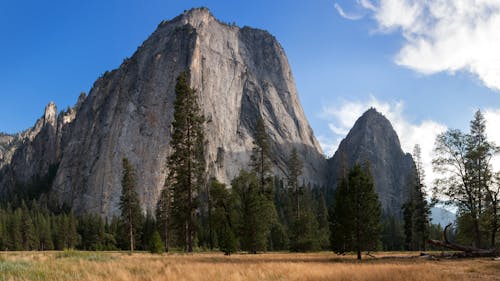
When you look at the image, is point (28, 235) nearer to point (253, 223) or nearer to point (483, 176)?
point (253, 223)

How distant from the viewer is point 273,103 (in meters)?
176

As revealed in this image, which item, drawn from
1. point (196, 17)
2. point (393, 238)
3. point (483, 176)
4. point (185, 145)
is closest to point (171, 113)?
point (196, 17)

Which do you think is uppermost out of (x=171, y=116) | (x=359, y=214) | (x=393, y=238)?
(x=171, y=116)

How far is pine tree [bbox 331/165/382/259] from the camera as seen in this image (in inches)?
912

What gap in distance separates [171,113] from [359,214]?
4877 inches

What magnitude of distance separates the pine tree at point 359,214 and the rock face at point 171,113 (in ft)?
350

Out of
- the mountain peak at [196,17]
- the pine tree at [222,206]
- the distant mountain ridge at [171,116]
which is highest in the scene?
the mountain peak at [196,17]

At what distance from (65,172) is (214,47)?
263 ft

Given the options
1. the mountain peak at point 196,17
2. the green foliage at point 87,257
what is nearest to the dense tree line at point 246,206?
the green foliage at point 87,257

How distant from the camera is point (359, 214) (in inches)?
928

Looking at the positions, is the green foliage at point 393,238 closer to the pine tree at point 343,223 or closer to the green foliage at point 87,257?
the pine tree at point 343,223

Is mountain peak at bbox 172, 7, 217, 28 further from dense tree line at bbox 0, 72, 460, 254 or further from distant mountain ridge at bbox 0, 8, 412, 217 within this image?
dense tree line at bbox 0, 72, 460, 254

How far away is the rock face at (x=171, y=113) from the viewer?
135 m

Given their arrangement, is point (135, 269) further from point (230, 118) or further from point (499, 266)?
point (230, 118)
